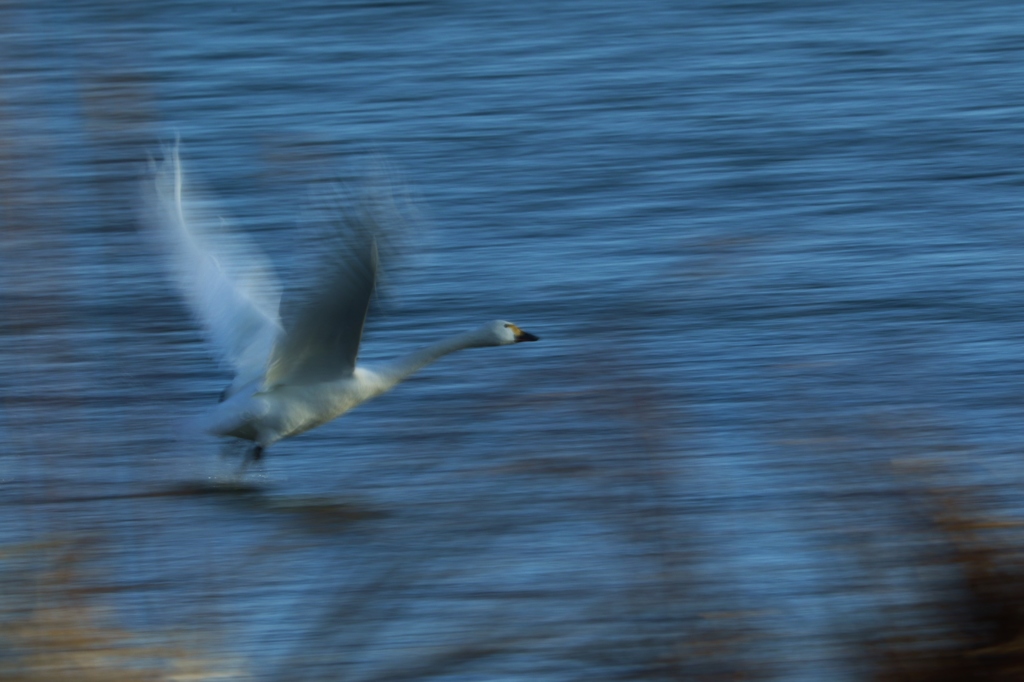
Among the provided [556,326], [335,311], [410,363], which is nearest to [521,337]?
[410,363]

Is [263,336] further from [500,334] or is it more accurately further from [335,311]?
[335,311]

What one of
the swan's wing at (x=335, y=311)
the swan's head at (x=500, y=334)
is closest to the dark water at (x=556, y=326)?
the swan's wing at (x=335, y=311)

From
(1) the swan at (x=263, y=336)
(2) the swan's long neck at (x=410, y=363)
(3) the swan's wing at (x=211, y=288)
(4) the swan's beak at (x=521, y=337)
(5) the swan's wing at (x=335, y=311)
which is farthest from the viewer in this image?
(4) the swan's beak at (x=521, y=337)

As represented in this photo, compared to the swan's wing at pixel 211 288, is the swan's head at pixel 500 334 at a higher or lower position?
lower

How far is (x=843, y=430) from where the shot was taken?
342cm

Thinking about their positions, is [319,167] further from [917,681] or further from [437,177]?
[437,177]

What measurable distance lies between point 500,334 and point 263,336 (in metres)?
0.82

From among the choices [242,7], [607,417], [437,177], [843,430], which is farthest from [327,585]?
[242,7]

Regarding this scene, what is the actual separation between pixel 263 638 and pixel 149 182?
2272 mm

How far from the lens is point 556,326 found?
302 inches

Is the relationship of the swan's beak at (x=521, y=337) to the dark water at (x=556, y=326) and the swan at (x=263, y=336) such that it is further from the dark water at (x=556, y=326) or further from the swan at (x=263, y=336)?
the dark water at (x=556, y=326)

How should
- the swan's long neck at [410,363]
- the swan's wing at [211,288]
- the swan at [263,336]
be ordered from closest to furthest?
the swan at [263,336], the swan's long neck at [410,363], the swan's wing at [211,288]

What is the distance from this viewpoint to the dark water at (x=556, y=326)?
314 centimetres

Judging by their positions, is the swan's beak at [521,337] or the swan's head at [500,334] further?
the swan's beak at [521,337]
